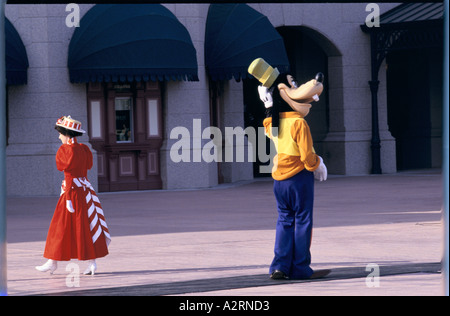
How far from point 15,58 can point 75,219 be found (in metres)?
11.4

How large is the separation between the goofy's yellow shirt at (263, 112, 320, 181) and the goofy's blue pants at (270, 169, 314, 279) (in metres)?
0.09

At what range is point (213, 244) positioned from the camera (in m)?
11.2

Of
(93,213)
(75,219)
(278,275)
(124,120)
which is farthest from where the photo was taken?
(124,120)

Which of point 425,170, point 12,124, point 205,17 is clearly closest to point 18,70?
point 12,124

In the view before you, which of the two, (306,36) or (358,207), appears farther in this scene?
(306,36)

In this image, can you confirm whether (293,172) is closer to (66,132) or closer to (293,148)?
(293,148)

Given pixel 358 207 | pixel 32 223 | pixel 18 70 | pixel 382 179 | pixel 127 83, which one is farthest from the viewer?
pixel 382 179

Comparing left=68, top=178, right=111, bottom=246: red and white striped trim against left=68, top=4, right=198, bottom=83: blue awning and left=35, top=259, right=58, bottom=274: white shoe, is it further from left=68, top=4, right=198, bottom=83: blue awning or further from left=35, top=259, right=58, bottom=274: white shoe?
left=68, top=4, right=198, bottom=83: blue awning

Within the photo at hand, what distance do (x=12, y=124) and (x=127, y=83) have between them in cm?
275

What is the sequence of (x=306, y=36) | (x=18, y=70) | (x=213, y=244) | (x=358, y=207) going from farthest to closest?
(x=306, y=36)
(x=18, y=70)
(x=358, y=207)
(x=213, y=244)

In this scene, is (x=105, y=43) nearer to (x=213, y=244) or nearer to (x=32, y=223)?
(x=32, y=223)

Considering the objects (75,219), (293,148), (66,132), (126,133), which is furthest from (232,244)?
(126,133)

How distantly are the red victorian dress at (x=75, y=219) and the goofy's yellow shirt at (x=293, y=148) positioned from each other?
194 cm

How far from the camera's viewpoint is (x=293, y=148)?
27.0 feet
